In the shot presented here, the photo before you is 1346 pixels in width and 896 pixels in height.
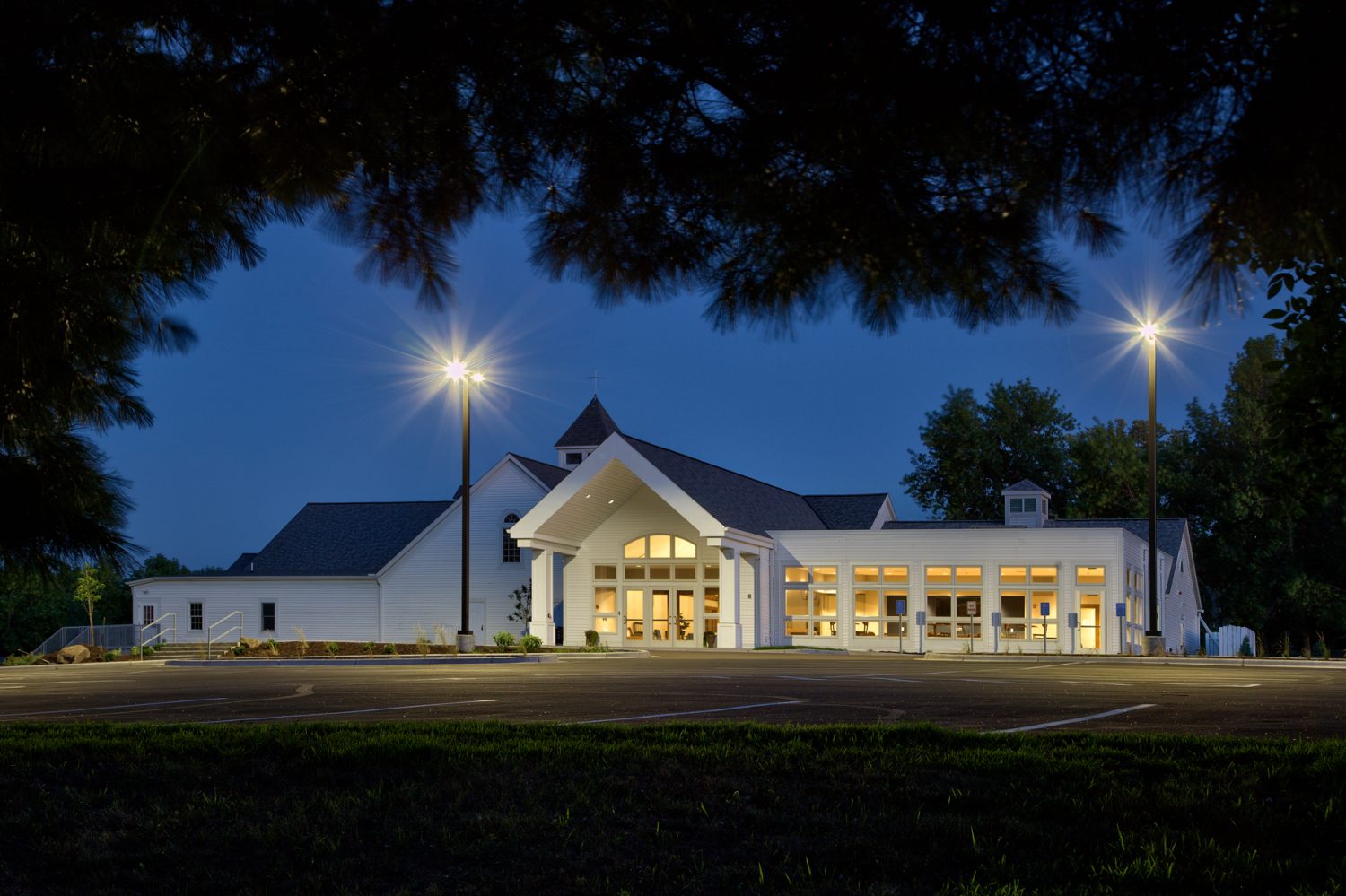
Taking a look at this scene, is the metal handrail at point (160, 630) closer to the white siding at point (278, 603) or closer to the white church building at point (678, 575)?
the white siding at point (278, 603)

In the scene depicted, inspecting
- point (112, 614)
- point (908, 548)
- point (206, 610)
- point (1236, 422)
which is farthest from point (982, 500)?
point (112, 614)

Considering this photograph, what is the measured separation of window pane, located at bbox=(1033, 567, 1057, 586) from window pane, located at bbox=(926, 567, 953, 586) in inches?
109

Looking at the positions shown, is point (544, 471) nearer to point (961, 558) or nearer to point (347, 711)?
point (961, 558)

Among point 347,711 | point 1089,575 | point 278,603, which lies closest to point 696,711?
point 347,711

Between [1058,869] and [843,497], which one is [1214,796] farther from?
[843,497]

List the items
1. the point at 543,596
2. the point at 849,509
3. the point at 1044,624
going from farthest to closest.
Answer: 1. the point at 849,509
2. the point at 543,596
3. the point at 1044,624

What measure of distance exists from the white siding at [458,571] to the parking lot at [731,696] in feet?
65.5

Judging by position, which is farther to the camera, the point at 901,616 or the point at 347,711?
the point at 901,616

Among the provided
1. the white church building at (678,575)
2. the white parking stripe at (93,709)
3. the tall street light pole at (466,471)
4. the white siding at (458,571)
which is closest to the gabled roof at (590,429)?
the white church building at (678,575)

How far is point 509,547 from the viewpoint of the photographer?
1866 inches

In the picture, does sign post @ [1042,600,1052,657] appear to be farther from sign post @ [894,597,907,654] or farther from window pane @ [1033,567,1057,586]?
sign post @ [894,597,907,654]

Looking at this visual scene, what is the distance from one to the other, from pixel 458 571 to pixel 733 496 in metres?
10.5

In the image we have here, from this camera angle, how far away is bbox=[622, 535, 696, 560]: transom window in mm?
44125

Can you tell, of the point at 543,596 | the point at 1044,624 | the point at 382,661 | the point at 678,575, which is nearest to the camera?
the point at 382,661
